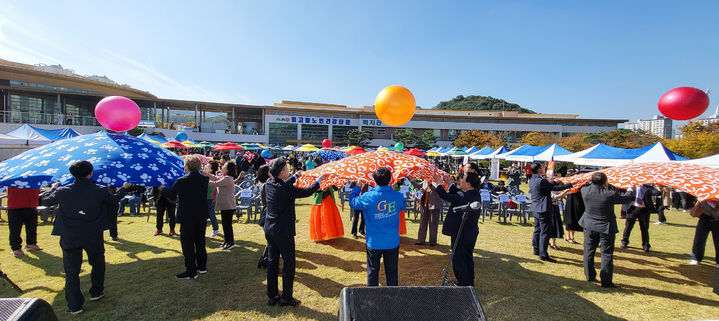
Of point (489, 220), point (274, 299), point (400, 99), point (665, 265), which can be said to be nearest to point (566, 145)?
point (489, 220)

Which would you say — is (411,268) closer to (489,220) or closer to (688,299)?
(688,299)

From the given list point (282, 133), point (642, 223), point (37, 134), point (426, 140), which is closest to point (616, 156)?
point (642, 223)

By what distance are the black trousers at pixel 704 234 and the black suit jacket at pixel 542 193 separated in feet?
7.94

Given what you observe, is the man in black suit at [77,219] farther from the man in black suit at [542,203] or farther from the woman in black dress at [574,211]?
the woman in black dress at [574,211]

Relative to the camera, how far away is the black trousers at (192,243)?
4.35 metres

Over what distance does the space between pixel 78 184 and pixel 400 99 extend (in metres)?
5.14

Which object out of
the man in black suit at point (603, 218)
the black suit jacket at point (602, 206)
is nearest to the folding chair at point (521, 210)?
the man in black suit at point (603, 218)

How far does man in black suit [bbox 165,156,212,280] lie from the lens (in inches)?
166

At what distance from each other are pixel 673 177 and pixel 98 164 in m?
7.66

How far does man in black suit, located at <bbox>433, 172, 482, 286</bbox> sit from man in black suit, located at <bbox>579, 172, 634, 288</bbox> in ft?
6.12

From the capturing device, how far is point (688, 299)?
432 cm

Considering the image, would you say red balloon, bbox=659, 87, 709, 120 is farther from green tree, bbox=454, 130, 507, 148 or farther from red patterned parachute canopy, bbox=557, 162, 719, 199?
green tree, bbox=454, 130, 507, 148

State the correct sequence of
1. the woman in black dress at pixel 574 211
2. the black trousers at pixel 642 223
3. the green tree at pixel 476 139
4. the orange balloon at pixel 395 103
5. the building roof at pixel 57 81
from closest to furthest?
1. the orange balloon at pixel 395 103
2. the black trousers at pixel 642 223
3. the woman in black dress at pixel 574 211
4. the building roof at pixel 57 81
5. the green tree at pixel 476 139

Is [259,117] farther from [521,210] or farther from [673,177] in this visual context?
[673,177]
